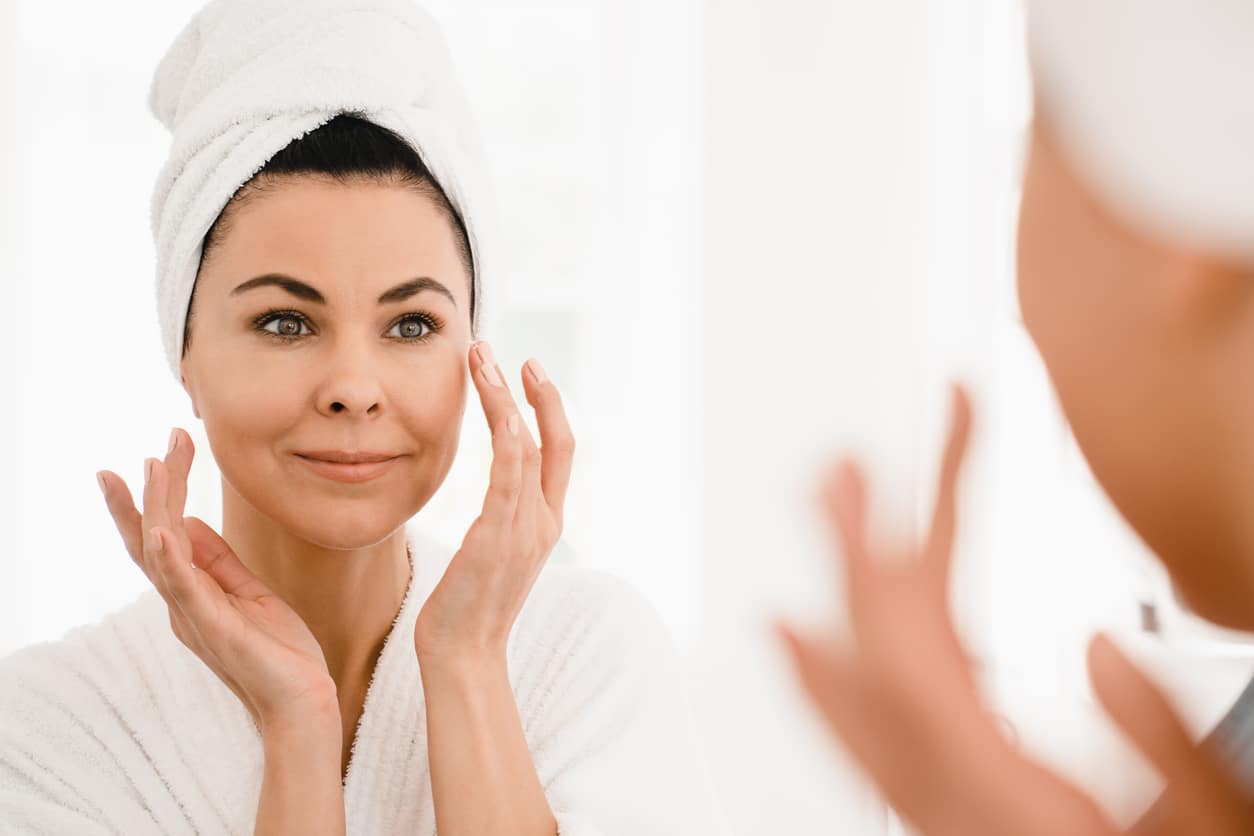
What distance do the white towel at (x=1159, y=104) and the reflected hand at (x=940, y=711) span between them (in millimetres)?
105

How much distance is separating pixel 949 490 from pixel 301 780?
63 centimetres

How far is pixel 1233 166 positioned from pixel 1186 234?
18mm

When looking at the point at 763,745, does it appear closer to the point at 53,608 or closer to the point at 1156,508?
the point at 53,608

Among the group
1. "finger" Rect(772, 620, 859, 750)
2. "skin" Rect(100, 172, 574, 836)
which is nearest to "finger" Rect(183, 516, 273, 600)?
"skin" Rect(100, 172, 574, 836)

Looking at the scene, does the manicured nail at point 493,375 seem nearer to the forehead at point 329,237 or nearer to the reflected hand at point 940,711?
the forehead at point 329,237

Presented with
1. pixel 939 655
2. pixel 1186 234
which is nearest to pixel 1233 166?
pixel 1186 234

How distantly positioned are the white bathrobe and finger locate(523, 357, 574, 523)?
15 centimetres

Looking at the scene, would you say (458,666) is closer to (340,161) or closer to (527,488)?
(527,488)

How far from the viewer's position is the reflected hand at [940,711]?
0.34 m

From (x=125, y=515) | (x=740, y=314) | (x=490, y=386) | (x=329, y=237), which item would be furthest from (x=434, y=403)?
(x=740, y=314)

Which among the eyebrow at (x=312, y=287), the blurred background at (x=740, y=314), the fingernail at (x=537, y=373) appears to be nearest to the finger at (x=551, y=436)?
the fingernail at (x=537, y=373)

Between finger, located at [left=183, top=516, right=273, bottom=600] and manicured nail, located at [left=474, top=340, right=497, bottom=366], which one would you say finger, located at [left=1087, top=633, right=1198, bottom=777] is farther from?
finger, located at [left=183, top=516, right=273, bottom=600]

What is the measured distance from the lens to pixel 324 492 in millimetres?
901

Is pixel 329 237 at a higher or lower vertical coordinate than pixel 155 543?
higher
